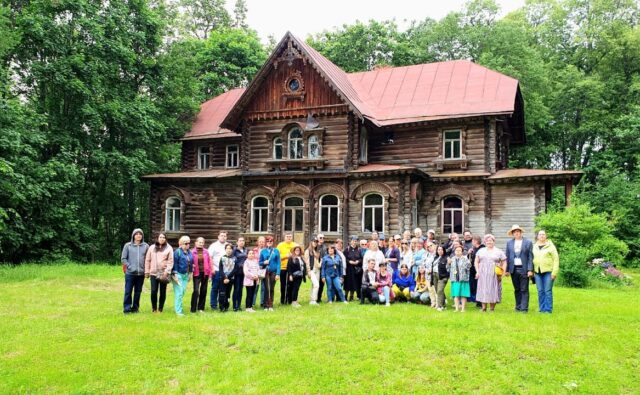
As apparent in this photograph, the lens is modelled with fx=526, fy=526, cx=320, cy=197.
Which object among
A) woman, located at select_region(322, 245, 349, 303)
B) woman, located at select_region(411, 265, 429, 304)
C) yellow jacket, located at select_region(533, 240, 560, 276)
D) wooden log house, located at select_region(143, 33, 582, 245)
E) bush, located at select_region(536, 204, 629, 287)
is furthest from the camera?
wooden log house, located at select_region(143, 33, 582, 245)

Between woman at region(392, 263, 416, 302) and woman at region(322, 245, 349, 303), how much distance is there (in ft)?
4.19

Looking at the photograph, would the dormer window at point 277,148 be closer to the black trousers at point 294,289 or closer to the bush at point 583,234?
the bush at point 583,234

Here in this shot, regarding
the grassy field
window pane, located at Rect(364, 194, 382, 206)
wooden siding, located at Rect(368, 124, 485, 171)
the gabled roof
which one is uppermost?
the gabled roof

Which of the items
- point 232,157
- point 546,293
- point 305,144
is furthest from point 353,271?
point 232,157

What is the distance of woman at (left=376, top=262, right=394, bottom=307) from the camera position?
1199cm

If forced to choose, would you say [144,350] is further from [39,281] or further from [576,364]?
[39,281]

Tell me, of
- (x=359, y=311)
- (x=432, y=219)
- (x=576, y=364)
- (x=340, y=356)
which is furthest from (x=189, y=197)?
(x=576, y=364)

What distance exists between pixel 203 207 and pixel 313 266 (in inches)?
532

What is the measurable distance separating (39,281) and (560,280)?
16417mm

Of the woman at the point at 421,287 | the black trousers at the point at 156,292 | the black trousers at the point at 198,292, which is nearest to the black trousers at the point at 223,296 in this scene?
the black trousers at the point at 198,292

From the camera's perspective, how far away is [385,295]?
12023 millimetres

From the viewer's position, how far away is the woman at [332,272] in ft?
40.7

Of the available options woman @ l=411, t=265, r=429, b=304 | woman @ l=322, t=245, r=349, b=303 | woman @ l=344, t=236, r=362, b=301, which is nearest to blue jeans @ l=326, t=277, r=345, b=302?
woman @ l=322, t=245, r=349, b=303

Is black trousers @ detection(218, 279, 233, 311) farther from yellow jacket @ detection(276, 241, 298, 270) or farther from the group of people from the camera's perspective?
yellow jacket @ detection(276, 241, 298, 270)
